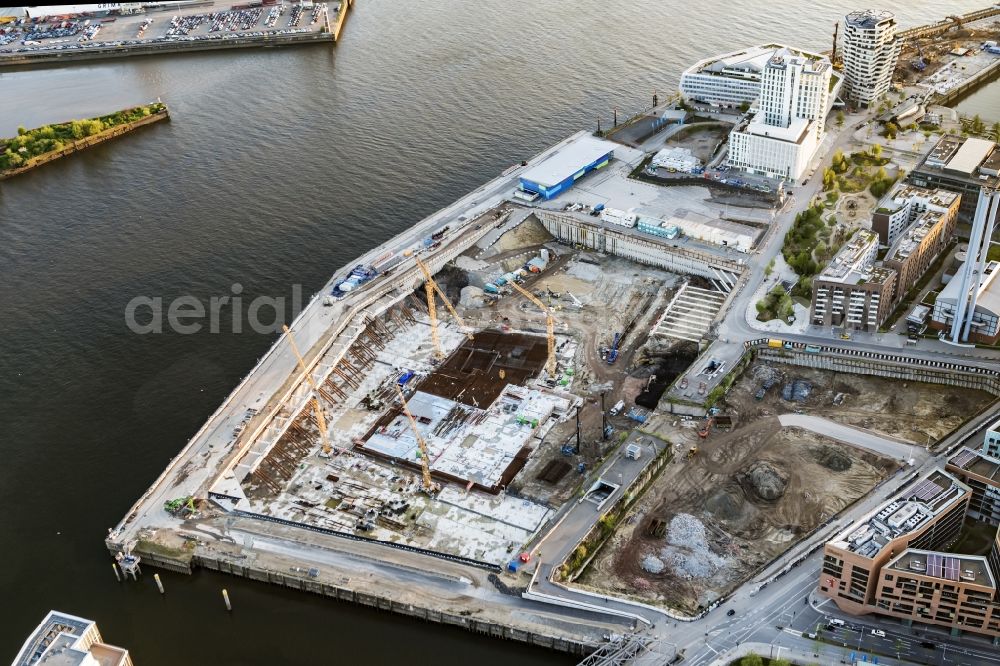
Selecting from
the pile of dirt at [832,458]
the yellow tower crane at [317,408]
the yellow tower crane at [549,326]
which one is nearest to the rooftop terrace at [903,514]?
the pile of dirt at [832,458]

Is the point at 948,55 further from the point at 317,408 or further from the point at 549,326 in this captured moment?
the point at 317,408

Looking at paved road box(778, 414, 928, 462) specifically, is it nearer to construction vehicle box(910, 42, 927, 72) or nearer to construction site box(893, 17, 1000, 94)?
construction site box(893, 17, 1000, 94)

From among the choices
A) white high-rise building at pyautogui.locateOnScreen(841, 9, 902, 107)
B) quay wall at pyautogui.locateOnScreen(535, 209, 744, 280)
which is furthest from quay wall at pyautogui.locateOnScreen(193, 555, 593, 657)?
white high-rise building at pyautogui.locateOnScreen(841, 9, 902, 107)

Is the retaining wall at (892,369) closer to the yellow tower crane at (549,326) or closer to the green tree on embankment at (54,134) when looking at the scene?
the yellow tower crane at (549,326)

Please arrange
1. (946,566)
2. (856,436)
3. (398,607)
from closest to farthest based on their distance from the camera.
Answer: (946,566) < (398,607) < (856,436)

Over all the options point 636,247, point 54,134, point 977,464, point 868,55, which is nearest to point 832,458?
point 977,464

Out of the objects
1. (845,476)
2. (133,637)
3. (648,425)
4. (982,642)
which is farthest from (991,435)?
(133,637)
